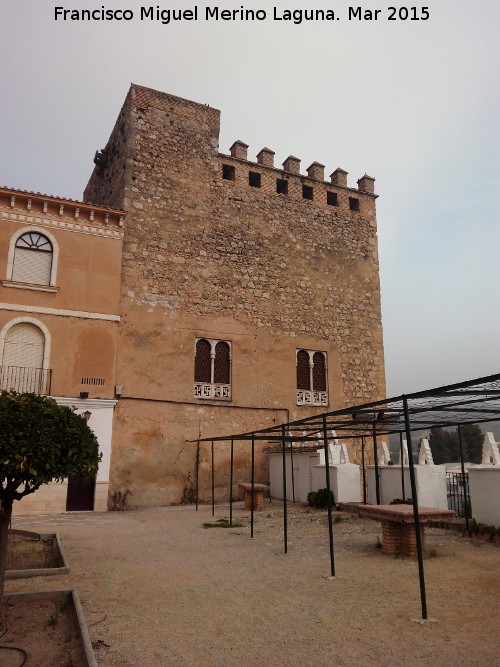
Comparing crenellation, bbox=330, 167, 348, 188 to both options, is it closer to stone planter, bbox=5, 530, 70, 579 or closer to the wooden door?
the wooden door

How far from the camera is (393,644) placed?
4.66 metres

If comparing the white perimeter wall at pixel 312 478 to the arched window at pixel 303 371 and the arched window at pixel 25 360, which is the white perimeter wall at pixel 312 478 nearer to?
the arched window at pixel 303 371

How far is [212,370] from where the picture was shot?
716 inches

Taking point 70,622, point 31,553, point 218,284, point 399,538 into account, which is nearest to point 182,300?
point 218,284

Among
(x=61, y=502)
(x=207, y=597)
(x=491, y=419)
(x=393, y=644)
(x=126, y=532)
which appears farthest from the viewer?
(x=61, y=502)

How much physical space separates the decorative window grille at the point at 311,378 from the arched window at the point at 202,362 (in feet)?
12.7

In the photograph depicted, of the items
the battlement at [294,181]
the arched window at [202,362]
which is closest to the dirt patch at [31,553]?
the arched window at [202,362]

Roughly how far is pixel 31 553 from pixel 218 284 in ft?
39.1

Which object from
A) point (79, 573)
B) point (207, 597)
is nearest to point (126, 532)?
point (79, 573)

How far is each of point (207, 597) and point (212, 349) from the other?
40.4 ft

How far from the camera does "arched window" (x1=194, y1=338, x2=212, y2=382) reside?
18022 millimetres

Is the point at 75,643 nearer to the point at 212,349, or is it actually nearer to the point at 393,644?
the point at 393,644

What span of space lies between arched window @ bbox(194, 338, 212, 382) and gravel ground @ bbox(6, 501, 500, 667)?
7.60 m

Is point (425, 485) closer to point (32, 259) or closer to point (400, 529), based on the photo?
point (400, 529)
